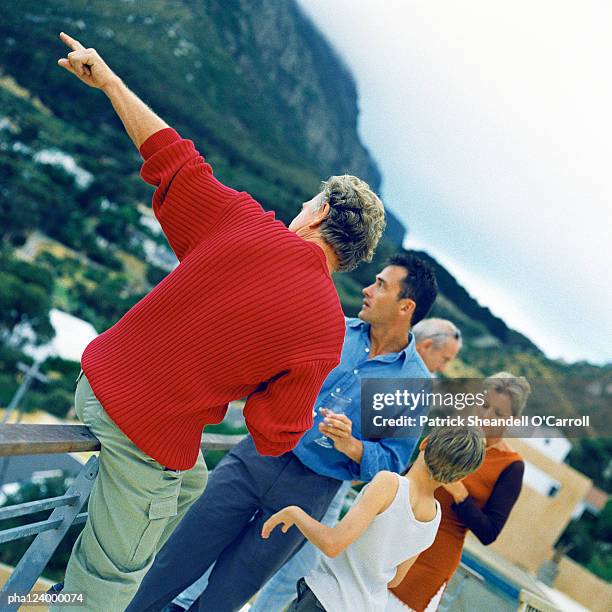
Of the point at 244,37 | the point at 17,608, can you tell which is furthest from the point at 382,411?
the point at 244,37

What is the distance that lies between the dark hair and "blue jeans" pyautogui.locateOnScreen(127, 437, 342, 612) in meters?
0.73

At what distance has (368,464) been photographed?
197 centimetres

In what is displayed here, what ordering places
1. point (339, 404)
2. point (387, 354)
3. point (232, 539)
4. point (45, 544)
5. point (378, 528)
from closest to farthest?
point (45, 544) → point (378, 528) → point (232, 539) → point (339, 404) → point (387, 354)

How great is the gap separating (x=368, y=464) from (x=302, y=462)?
21cm

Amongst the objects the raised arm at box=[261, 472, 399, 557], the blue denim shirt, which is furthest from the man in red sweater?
the blue denim shirt

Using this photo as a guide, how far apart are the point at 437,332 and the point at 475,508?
41.9 inches

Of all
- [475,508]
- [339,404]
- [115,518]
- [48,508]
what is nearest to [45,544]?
[48,508]

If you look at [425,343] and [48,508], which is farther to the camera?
[425,343]

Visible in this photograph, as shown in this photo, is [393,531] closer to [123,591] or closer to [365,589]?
[365,589]

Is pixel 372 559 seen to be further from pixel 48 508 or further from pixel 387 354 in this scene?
pixel 48 508

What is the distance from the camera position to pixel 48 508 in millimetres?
1517

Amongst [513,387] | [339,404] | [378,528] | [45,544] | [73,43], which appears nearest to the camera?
[73,43]

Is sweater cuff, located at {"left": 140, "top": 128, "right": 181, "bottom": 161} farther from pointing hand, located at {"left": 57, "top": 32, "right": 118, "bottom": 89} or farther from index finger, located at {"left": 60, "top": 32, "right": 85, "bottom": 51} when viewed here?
index finger, located at {"left": 60, "top": 32, "right": 85, "bottom": 51}

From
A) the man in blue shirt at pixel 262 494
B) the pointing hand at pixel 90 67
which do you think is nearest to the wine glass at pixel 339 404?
the man in blue shirt at pixel 262 494
